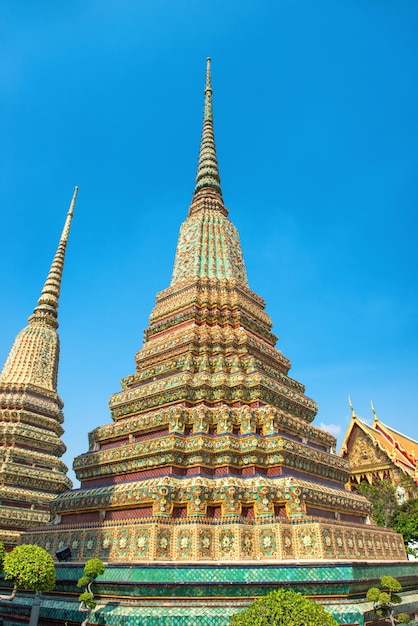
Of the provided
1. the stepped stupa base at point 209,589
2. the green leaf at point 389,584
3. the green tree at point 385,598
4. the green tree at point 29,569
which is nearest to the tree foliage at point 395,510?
the green tree at point 385,598

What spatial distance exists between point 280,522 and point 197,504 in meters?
1.85

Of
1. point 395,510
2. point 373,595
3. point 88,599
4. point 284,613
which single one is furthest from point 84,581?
point 395,510

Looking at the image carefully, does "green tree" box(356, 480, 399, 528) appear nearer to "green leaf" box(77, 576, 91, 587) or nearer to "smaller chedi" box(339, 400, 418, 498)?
"smaller chedi" box(339, 400, 418, 498)

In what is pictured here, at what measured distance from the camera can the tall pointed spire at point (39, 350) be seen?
23031 millimetres

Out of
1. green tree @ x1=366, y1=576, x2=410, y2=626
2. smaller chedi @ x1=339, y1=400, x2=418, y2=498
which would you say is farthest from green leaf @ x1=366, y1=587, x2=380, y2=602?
smaller chedi @ x1=339, y1=400, x2=418, y2=498

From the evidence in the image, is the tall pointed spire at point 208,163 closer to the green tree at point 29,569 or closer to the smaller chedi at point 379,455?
the smaller chedi at point 379,455

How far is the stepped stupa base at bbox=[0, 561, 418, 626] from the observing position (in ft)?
24.6

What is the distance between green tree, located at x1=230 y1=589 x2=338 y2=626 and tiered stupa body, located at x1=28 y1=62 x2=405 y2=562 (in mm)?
3206

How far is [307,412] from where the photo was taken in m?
14.8

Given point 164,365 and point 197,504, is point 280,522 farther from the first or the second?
point 164,365

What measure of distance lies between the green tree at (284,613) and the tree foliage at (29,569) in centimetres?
353

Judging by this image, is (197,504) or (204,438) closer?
(197,504)

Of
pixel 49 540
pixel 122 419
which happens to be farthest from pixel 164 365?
pixel 49 540

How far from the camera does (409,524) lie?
21.2 meters
